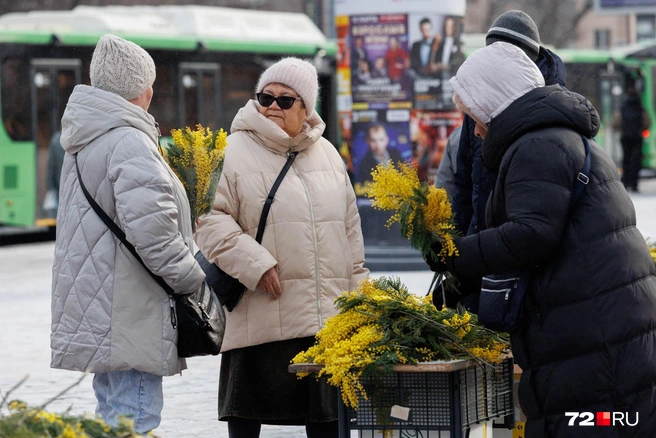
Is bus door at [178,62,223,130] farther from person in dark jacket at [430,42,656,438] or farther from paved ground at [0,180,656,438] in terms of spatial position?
person in dark jacket at [430,42,656,438]

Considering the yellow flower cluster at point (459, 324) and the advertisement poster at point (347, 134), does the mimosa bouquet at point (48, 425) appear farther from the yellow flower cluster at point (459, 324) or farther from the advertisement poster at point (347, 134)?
the advertisement poster at point (347, 134)

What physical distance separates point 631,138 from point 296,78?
19553 mm

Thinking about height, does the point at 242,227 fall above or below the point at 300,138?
below

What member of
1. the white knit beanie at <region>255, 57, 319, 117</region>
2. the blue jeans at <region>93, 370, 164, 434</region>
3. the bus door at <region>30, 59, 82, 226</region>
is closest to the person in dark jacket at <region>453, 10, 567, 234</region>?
the white knit beanie at <region>255, 57, 319, 117</region>

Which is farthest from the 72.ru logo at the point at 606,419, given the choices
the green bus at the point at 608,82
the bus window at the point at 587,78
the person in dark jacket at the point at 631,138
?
the bus window at the point at 587,78

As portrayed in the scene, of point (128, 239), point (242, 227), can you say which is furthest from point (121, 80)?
point (242, 227)

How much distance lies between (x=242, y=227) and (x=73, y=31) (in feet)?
47.3

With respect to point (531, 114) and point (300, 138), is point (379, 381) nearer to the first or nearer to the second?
point (531, 114)

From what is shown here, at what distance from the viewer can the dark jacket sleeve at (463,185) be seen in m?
5.37

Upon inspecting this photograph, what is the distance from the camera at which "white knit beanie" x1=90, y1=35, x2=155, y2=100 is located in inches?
183

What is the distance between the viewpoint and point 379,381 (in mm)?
4152

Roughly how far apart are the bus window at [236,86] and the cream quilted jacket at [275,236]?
50.7 feet

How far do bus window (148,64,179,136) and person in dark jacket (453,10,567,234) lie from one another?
14.5 metres

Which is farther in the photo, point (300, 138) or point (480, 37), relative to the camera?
point (480, 37)
